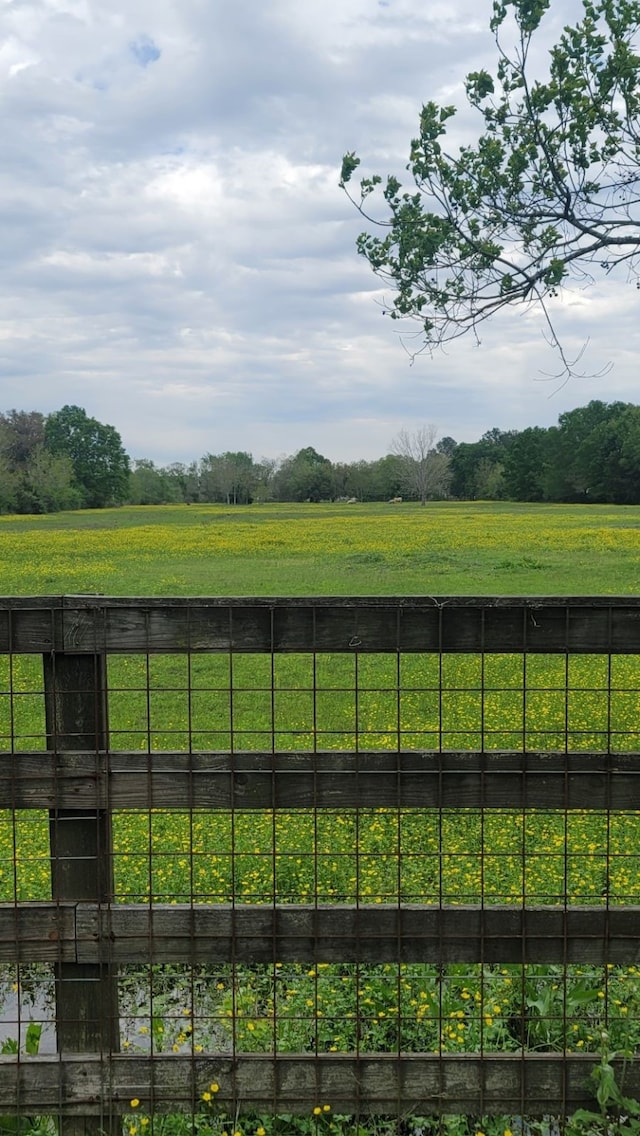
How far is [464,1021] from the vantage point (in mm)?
4910

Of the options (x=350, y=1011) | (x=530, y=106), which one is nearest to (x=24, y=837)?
(x=350, y=1011)

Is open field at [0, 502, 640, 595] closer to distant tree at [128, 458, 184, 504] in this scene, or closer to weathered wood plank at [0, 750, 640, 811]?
weathered wood plank at [0, 750, 640, 811]

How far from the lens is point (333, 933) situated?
367 cm

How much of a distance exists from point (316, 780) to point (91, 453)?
10081 centimetres

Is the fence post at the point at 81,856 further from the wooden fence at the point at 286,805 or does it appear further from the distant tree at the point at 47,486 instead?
the distant tree at the point at 47,486

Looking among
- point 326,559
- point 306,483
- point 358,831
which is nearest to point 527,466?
point 306,483

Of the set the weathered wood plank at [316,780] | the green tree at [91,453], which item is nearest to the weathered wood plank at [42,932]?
the weathered wood plank at [316,780]

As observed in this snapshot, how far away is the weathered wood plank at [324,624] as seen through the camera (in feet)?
11.9

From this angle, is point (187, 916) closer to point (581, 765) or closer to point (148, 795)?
point (148, 795)

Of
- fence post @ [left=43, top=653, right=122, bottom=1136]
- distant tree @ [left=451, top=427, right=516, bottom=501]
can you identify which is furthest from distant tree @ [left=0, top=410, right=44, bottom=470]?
fence post @ [left=43, top=653, right=122, bottom=1136]

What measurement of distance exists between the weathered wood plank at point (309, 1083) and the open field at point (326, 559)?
52.8 ft

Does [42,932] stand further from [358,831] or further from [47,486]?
[47,486]

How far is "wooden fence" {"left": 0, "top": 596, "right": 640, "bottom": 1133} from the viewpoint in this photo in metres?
3.64

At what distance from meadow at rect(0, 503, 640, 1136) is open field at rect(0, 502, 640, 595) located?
228 millimetres
